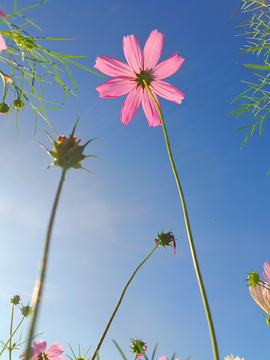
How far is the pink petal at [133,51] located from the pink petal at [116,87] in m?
0.05

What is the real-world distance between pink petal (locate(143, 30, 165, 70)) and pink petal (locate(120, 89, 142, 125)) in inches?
3.2

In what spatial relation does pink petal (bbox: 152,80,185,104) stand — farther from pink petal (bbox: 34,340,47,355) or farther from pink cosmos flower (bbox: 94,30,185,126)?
pink petal (bbox: 34,340,47,355)

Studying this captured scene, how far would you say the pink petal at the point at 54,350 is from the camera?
3.12 feet

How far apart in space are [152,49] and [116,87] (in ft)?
0.45

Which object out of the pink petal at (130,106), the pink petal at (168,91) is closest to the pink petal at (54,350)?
the pink petal at (130,106)

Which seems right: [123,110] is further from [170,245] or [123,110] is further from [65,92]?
[170,245]

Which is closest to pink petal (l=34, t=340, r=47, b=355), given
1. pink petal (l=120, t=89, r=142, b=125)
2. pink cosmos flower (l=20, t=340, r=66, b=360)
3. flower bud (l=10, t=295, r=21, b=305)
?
pink cosmos flower (l=20, t=340, r=66, b=360)

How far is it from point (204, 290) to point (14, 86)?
0.91 m

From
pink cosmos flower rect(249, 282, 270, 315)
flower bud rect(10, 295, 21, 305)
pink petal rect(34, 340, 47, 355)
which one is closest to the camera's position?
pink cosmos flower rect(249, 282, 270, 315)

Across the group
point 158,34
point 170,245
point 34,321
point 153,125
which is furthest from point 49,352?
point 158,34

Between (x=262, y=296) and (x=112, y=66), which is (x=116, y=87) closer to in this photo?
(x=112, y=66)

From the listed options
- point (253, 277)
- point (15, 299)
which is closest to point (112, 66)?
point (253, 277)

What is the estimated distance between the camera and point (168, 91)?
2.36ft

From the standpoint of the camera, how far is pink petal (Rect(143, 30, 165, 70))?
0.65 meters
